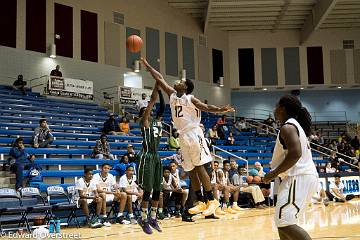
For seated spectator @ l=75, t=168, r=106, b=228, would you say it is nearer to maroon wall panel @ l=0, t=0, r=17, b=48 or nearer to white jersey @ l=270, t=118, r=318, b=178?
white jersey @ l=270, t=118, r=318, b=178

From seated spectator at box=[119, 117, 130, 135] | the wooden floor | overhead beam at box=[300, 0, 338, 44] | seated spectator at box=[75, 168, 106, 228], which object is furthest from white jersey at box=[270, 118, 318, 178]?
overhead beam at box=[300, 0, 338, 44]

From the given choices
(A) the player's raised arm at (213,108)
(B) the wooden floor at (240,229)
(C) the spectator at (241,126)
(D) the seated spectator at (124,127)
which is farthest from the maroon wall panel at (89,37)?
(A) the player's raised arm at (213,108)

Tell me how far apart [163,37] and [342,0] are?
9.01 m

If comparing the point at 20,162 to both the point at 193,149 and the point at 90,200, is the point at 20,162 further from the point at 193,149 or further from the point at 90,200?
the point at 193,149

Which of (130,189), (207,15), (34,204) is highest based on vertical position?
(207,15)

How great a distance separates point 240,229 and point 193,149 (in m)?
3.53

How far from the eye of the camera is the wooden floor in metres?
7.76

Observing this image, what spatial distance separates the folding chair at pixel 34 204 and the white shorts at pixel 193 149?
13.9ft

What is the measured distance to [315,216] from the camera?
10953mm

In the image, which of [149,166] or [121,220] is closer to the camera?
[149,166]

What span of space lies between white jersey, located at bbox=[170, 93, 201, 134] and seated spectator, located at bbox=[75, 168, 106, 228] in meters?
4.52

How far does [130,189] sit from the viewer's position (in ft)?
35.1

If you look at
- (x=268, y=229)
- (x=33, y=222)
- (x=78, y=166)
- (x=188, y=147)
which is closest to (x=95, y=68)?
(x=78, y=166)

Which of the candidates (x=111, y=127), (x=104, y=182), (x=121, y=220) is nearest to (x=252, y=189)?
(x=121, y=220)
